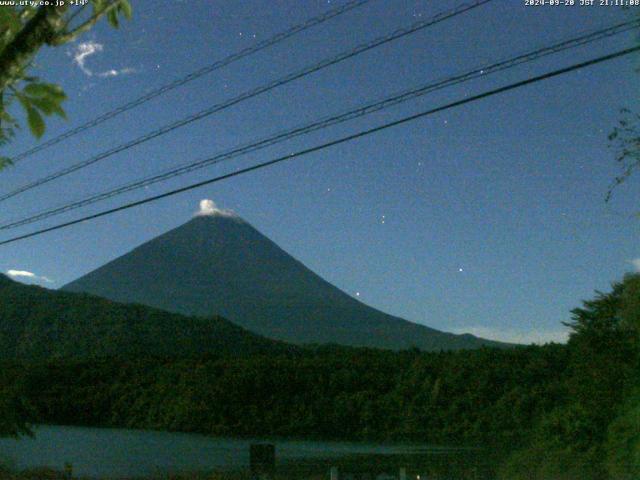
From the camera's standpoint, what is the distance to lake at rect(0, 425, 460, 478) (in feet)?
52.5

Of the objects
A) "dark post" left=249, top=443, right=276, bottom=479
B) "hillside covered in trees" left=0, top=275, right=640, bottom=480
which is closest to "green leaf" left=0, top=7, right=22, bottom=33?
"dark post" left=249, top=443, right=276, bottom=479

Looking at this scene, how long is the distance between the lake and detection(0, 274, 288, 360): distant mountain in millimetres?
9269

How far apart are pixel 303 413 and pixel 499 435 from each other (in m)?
6.39

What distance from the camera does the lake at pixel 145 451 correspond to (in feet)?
52.5

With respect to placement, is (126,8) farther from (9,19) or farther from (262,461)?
(262,461)

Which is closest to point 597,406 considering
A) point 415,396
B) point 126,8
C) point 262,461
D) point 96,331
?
point 262,461

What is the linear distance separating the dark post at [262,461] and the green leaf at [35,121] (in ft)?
30.1

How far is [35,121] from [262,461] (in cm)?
927

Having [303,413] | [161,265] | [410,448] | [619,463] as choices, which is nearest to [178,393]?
[303,413]

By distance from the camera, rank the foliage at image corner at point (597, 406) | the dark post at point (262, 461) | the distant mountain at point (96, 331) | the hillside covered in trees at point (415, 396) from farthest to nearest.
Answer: the distant mountain at point (96, 331) → the hillside covered in trees at point (415, 396) → the foliage at image corner at point (597, 406) → the dark post at point (262, 461)

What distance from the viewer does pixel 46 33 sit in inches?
110

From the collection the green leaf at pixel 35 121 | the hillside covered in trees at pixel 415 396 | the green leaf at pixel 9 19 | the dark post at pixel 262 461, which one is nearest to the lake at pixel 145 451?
the hillside covered in trees at pixel 415 396

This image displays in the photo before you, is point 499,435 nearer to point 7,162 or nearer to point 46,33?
point 7,162

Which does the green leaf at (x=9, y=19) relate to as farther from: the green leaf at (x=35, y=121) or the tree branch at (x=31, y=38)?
the green leaf at (x=35, y=121)
